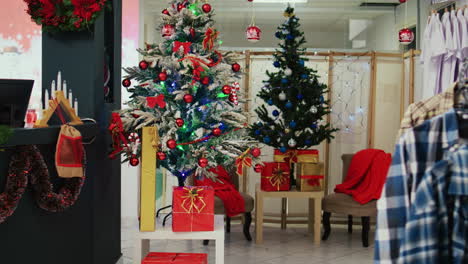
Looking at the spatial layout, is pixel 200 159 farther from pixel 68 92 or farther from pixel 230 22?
pixel 230 22

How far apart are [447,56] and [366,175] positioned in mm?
1511

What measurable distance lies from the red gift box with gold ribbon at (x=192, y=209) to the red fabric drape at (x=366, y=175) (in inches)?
102

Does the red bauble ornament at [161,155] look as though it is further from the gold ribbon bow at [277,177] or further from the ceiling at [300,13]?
the ceiling at [300,13]

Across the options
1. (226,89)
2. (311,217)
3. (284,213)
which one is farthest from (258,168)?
(284,213)

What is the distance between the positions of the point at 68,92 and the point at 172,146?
34.8 inches

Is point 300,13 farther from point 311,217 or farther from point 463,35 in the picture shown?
point 311,217

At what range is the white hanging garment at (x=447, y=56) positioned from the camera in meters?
5.84

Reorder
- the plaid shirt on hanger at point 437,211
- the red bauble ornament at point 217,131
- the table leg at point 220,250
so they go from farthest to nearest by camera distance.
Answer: the red bauble ornament at point 217,131 → the table leg at point 220,250 → the plaid shirt on hanger at point 437,211

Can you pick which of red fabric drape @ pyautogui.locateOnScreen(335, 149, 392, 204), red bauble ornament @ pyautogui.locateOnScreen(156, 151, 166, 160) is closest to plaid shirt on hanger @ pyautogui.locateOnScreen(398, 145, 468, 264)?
red bauble ornament @ pyautogui.locateOnScreen(156, 151, 166, 160)

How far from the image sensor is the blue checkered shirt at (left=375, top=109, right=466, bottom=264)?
1.91 m

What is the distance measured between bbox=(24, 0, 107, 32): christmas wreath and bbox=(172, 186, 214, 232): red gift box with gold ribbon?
138 cm

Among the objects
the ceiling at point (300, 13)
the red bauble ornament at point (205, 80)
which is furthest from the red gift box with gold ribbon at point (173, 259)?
the ceiling at point (300, 13)

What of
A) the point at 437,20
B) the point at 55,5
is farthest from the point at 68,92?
the point at 437,20

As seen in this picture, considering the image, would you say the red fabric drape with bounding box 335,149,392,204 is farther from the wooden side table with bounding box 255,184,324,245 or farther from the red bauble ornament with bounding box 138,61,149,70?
the red bauble ornament with bounding box 138,61,149,70
